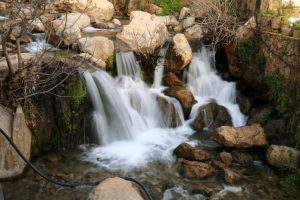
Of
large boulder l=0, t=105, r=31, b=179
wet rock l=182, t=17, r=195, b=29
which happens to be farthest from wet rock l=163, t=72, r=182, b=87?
wet rock l=182, t=17, r=195, b=29

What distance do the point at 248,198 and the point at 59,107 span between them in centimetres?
401

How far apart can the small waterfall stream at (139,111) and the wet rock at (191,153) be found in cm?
28

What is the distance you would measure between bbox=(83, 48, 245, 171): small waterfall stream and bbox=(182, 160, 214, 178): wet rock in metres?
0.61

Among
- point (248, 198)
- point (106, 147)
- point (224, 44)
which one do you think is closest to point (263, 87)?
point (224, 44)

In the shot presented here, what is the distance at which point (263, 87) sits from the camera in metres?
8.20

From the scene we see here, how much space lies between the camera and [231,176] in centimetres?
600

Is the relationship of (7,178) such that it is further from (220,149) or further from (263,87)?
(263,87)

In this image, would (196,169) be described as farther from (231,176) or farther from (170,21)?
(170,21)

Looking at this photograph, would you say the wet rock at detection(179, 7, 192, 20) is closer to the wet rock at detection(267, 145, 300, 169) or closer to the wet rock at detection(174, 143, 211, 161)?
the wet rock at detection(174, 143, 211, 161)

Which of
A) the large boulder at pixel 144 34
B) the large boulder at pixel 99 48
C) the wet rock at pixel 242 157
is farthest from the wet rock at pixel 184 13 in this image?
the wet rock at pixel 242 157

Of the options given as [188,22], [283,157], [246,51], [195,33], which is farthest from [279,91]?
[188,22]

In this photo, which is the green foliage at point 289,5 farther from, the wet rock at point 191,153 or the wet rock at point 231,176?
the wet rock at point 231,176

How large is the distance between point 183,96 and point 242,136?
80.3 inches

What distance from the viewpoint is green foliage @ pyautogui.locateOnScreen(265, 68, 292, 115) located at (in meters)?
7.35
